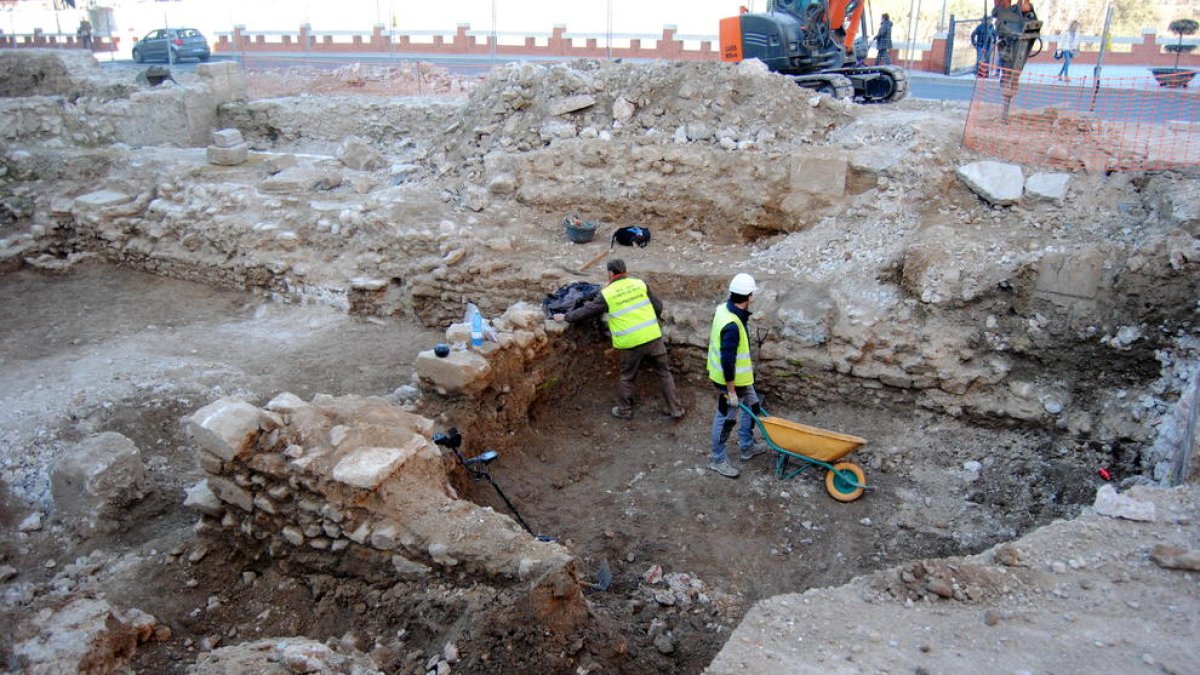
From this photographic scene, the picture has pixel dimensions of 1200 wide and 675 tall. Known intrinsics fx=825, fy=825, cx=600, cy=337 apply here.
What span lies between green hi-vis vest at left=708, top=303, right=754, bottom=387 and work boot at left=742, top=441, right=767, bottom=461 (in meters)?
0.57

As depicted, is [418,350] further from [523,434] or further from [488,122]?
[488,122]

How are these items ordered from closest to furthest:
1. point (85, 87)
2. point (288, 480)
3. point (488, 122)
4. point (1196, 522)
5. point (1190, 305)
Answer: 1. point (1196, 522)
2. point (288, 480)
3. point (1190, 305)
4. point (488, 122)
5. point (85, 87)

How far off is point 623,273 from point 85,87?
12959 mm

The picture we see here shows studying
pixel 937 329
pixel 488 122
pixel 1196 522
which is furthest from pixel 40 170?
pixel 1196 522

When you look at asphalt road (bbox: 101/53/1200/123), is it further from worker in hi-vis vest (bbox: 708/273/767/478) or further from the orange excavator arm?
worker in hi-vis vest (bbox: 708/273/767/478)

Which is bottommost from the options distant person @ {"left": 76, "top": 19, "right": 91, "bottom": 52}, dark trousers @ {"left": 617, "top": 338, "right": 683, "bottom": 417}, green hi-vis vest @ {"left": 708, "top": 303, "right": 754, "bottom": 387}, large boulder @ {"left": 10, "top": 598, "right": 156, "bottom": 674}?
large boulder @ {"left": 10, "top": 598, "right": 156, "bottom": 674}

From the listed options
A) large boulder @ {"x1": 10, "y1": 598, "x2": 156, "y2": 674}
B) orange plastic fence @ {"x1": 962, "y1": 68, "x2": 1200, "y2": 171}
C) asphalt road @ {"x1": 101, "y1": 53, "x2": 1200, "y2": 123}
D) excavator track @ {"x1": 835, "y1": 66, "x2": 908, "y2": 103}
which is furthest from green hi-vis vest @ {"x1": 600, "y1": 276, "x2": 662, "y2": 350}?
excavator track @ {"x1": 835, "y1": 66, "x2": 908, "y2": 103}

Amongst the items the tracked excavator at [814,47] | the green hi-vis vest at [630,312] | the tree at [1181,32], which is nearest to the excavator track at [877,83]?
the tracked excavator at [814,47]

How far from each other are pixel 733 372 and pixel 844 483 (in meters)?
1.18

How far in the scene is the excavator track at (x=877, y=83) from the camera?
12172 mm

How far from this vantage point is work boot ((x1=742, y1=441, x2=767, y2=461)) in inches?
262

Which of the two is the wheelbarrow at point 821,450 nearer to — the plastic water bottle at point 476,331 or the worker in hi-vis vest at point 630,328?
the worker in hi-vis vest at point 630,328

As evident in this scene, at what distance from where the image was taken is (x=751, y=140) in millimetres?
9273

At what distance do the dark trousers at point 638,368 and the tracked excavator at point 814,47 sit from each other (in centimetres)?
600
